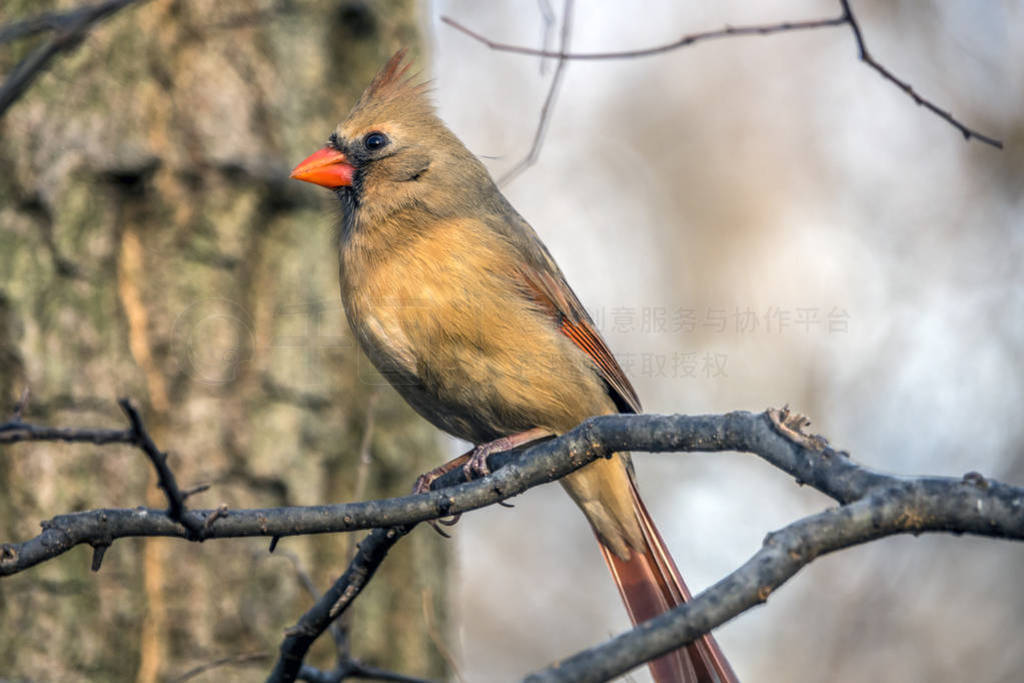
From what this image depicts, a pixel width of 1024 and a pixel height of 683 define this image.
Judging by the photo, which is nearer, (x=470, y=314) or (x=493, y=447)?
(x=470, y=314)

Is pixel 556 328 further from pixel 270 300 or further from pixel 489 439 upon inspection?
pixel 270 300

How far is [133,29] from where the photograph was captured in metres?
3.63

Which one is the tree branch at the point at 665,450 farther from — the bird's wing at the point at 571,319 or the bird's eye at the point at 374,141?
the bird's eye at the point at 374,141

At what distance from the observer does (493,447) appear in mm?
3184

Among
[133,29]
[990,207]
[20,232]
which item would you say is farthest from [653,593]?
[990,207]

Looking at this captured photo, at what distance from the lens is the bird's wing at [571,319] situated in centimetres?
341

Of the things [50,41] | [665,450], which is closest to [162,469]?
[665,450]

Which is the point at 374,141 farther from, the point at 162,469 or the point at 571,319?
the point at 162,469

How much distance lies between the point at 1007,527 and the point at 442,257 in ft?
6.68

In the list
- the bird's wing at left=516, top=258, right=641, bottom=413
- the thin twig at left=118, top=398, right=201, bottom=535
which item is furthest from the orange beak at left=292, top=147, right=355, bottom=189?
the thin twig at left=118, top=398, right=201, bottom=535

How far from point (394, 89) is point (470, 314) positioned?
997 millimetres

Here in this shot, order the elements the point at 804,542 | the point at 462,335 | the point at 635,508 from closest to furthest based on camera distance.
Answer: the point at 804,542
the point at 462,335
the point at 635,508

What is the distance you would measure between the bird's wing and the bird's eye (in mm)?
664

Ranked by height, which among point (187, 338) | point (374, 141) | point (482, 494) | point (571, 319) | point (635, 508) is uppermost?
point (374, 141)
